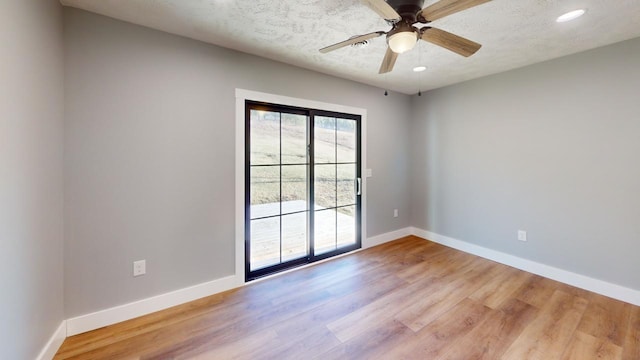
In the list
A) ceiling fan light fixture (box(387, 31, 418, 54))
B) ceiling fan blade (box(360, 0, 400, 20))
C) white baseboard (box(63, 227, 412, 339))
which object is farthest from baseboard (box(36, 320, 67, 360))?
ceiling fan light fixture (box(387, 31, 418, 54))

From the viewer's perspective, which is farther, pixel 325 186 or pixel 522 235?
pixel 325 186

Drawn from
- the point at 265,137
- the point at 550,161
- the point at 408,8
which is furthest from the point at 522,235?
the point at 265,137

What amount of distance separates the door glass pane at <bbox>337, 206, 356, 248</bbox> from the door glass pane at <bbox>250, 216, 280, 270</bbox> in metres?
0.99

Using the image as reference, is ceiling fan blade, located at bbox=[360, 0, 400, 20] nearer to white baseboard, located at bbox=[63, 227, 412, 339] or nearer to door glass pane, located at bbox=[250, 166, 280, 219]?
door glass pane, located at bbox=[250, 166, 280, 219]

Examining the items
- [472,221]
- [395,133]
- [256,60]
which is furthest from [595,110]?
[256,60]

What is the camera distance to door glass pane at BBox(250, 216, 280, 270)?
2828mm

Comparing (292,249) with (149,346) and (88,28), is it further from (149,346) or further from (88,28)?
(88,28)

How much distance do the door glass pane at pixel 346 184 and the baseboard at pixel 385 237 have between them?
65 centimetres

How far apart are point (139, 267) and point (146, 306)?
0.35 meters

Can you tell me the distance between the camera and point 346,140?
3613mm

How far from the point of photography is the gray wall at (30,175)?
125 cm

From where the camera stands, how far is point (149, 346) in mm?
1820

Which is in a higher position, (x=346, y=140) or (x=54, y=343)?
(x=346, y=140)

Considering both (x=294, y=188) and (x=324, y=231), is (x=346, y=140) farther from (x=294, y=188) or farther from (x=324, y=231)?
(x=324, y=231)
